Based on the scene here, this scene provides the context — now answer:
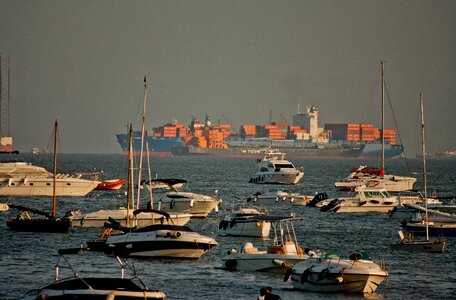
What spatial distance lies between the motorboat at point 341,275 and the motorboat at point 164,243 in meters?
8.56

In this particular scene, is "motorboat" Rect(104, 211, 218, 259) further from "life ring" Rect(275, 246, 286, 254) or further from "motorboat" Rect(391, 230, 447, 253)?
"motorboat" Rect(391, 230, 447, 253)

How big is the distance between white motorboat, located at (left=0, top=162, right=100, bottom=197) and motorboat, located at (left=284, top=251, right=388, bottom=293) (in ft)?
182

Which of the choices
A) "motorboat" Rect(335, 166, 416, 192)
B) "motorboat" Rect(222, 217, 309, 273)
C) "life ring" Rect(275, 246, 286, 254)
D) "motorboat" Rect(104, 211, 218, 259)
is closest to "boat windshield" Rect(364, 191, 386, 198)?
"motorboat" Rect(335, 166, 416, 192)

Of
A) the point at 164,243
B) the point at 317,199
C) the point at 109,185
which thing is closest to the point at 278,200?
the point at 317,199

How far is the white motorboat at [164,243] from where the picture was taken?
4191 centimetres

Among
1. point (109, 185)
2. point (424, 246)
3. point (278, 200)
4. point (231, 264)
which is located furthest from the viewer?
point (109, 185)

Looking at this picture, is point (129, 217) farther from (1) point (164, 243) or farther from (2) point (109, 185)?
(2) point (109, 185)

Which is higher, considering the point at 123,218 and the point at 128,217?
the point at 128,217

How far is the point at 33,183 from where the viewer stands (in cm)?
8744

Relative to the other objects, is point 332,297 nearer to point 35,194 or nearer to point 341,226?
point 341,226

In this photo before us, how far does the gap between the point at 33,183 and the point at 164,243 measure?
1871 inches

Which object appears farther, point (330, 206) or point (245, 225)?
point (330, 206)

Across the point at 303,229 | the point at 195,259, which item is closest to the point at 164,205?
the point at 303,229

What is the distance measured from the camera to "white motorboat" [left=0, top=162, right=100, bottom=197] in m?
87.2
